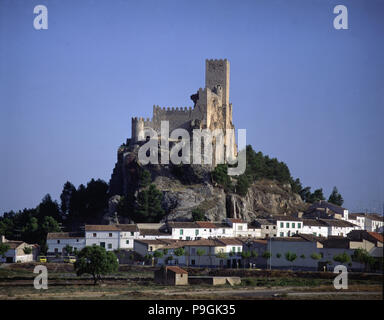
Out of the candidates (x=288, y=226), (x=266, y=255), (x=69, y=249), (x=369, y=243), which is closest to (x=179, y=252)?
(x=266, y=255)

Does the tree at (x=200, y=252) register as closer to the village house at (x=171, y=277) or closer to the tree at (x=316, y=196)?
the village house at (x=171, y=277)

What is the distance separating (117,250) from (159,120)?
18.5 m

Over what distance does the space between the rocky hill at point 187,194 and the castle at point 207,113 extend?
11.1 feet

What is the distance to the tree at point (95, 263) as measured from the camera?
59.2 metres

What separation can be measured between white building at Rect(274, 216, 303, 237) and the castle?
12108 mm

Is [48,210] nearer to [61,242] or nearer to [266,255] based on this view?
[61,242]

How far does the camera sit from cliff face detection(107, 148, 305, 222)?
8338cm

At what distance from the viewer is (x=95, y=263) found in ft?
A: 195

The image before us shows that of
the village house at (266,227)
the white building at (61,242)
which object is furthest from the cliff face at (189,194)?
the white building at (61,242)

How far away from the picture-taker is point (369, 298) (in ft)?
156

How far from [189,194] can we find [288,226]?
34.5 feet

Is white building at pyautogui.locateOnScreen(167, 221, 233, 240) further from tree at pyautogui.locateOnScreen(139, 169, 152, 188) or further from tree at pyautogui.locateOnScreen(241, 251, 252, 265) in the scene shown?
tree at pyautogui.locateOnScreen(241, 251, 252, 265)
